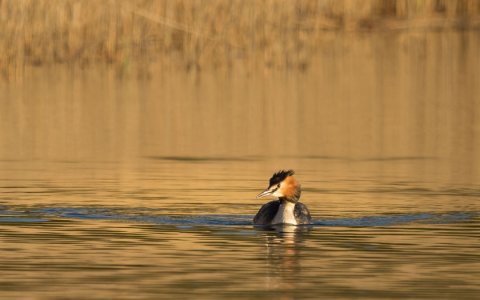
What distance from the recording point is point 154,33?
95.4 feet

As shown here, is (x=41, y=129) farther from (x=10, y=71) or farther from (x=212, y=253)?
(x=212, y=253)

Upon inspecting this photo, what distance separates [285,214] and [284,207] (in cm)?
9

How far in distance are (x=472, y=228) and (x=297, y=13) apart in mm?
18978

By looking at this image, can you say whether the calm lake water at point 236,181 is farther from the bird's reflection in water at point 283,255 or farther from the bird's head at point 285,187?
the bird's head at point 285,187

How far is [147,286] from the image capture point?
9.30 meters

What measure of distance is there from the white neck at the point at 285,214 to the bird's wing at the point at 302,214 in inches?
1.5

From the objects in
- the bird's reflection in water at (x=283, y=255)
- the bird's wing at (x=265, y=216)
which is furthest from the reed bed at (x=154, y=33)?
the bird's reflection in water at (x=283, y=255)

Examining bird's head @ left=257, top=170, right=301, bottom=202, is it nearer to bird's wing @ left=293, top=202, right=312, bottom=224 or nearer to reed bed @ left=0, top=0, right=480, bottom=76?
bird's wing @ left=293, top=202, right=312, bottom=224

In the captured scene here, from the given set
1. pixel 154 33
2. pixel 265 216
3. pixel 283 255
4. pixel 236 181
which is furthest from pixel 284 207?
pixel 154 33

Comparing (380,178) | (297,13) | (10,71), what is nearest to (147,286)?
(380,178)

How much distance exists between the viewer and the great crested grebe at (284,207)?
1224 centimetres

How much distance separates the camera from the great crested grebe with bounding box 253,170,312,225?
40.2 feet

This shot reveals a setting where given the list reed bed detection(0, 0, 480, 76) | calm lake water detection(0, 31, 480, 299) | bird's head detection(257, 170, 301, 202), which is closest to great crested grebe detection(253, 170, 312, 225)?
bird's head detection(257, 170, 301, 202)

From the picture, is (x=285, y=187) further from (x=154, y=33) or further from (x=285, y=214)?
(x=154, y=33)
